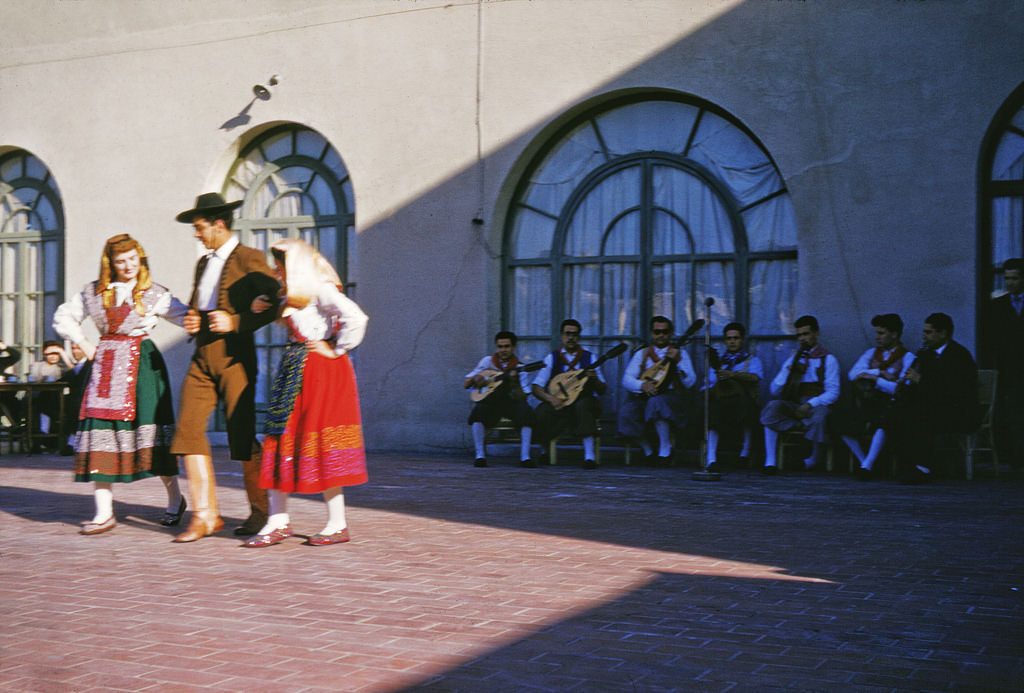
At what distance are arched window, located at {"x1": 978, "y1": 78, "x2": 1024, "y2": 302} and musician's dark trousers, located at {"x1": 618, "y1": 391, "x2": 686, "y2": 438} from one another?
3075 mm

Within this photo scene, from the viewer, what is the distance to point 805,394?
1096 cm

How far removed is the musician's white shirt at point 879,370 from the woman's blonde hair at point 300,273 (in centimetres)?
609

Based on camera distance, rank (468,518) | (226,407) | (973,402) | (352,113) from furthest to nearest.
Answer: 1. (352,113)
2. (973,402)
3. (468,518)
4. (226,407)

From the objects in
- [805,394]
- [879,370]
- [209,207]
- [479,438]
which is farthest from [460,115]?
[209,207]

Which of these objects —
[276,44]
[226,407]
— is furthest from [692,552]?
[276,44]

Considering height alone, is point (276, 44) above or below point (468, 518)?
above

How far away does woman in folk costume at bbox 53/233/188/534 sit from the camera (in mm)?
6840

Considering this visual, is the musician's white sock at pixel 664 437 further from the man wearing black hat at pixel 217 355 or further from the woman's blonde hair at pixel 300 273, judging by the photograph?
the woman's blonde hair at pixel 300 273

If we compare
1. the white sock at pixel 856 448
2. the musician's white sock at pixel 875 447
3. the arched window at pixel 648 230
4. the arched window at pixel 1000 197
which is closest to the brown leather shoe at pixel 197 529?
the musician's white sock at pixel 875 447

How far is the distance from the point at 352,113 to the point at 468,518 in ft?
24.0

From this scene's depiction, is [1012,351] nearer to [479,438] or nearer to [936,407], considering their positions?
[936,407]

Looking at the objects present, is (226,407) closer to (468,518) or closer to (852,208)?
(468,518)

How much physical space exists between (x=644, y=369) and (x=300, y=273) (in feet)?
19.9

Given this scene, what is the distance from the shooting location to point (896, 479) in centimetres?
1014
